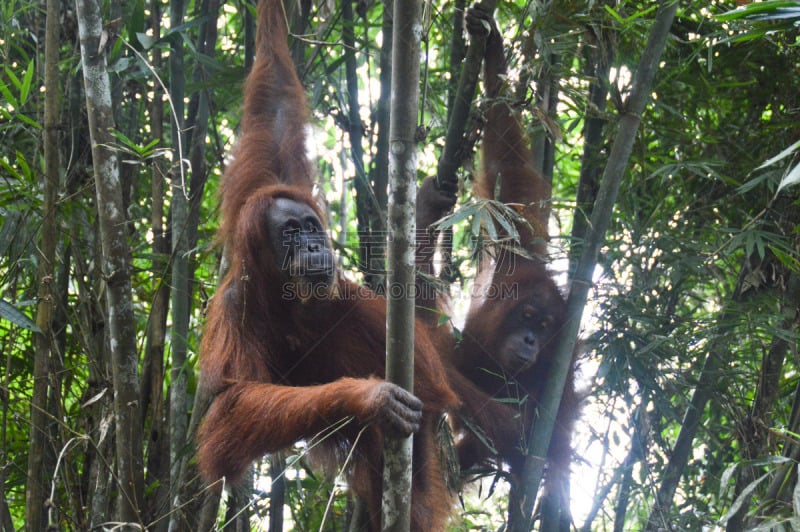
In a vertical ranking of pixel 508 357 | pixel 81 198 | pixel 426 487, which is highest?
pixel 81 198

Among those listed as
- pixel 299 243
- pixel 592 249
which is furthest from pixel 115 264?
pixel 592 249

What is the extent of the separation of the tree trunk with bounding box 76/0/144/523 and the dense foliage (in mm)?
52

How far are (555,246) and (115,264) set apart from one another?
1967mm

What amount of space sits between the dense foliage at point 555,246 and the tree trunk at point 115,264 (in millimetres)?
52

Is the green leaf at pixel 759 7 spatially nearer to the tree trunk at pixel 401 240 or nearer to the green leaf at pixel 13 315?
the tree trunk at pixel 401 240

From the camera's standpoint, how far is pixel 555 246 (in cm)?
364

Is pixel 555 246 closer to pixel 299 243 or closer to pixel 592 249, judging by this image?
pixel 592 249

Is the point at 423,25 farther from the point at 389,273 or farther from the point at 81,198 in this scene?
the point at 81,198

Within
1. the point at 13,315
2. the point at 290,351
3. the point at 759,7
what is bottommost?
the point at 290,351

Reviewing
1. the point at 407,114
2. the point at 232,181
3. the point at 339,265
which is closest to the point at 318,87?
the point at 232,181

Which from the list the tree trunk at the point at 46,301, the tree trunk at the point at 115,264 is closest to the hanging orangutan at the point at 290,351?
the tree trunk at the point at 115,264

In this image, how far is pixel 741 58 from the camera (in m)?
3.68

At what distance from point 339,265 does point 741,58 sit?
2.15 meters

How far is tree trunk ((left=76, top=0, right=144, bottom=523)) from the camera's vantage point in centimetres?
270
